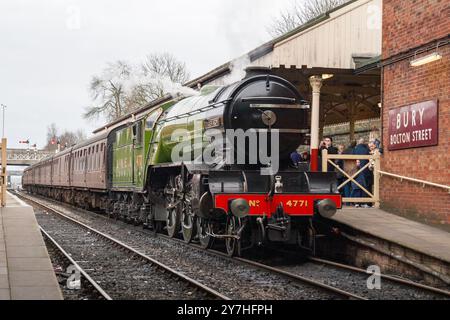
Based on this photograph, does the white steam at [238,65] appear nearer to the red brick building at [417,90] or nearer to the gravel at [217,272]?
the red brick building at [417,90]

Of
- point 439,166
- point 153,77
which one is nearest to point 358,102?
point 153,77

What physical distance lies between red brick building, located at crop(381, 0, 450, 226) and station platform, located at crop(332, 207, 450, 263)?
39 centimetres

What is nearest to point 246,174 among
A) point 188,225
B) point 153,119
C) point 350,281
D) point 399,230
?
point 350,281

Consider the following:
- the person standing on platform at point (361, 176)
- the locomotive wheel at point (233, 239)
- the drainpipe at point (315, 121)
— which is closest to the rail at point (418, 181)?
the person standing on platform at point (361, 176)

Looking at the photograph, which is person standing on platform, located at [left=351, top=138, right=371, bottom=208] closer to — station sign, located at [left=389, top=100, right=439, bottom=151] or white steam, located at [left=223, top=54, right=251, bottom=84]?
station sign, located at [left=389, top=100, right=439, bottom=151]

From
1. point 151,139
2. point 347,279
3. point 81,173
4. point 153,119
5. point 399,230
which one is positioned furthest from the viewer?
point 81,173

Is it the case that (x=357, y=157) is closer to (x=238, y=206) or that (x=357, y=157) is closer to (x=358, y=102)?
(x=238, y=206)

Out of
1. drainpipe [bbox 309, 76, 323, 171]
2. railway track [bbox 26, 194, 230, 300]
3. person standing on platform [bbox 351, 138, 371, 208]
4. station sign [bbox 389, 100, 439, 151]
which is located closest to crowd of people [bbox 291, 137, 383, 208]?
person standing on platform [bbox 351, 138, 371, 208]

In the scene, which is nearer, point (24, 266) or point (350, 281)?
point (24, 266)

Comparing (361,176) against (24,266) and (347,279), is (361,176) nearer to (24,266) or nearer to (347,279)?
(347,279)

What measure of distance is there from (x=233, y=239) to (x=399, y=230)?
2697mm

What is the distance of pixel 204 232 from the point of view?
1228 cm

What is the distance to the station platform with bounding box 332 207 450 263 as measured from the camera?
922 cm

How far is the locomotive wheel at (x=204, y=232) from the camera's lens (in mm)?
11942
